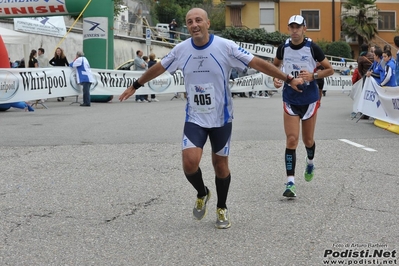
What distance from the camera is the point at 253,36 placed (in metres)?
62.1

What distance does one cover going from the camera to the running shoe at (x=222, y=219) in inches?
255

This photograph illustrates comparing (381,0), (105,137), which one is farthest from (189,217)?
(381,0)

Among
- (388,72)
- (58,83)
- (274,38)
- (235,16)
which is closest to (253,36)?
(274,38)

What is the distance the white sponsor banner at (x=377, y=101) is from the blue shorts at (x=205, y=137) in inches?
370

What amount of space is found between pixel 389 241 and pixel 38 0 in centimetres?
2058

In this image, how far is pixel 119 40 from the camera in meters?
45.1

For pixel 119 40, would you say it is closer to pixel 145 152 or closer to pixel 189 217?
pixel 145 152

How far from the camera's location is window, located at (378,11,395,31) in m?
73.4

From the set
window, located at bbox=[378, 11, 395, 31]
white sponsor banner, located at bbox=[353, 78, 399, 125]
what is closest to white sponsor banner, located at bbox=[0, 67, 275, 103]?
white sponsor banner, located at bbox=[353, 78, 399, 125]

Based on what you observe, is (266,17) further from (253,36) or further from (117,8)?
(117,8)

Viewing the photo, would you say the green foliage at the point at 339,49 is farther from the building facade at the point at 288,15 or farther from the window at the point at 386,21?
the window at the point at 386,21

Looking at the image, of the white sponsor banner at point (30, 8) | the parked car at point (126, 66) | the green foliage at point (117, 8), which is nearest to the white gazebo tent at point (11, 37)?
the white sponsor banner at point (30, 8)

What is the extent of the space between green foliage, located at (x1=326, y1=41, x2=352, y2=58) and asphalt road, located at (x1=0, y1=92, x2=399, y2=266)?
172 feet

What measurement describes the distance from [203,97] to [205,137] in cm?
35
